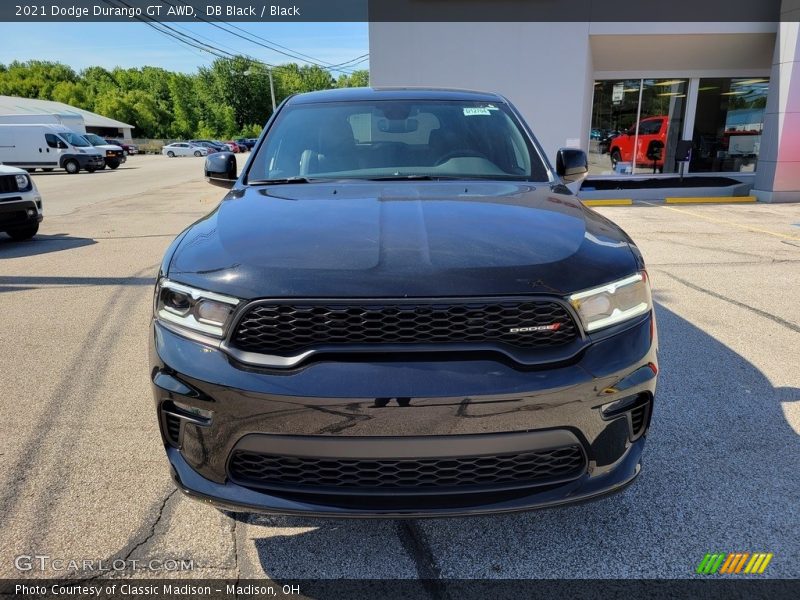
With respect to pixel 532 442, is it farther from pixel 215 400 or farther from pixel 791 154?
pixel 791 154

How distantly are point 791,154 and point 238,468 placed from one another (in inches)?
578

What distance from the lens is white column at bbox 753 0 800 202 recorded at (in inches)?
482

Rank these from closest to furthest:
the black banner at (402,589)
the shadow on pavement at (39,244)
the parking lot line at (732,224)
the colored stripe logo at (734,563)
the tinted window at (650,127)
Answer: the black banner at (402,589) < the colored stripe logo at (734,563) < the shadow on pavement at (39,244) < the parking lot line at (732,224) < the tinted window at (650,127)

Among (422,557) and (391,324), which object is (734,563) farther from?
(391,324)

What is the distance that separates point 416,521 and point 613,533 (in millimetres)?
783

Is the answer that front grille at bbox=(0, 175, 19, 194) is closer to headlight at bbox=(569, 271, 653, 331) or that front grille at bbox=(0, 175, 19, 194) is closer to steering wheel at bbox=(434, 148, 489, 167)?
steering wheel at bbox=(434, 148, 489, 167)

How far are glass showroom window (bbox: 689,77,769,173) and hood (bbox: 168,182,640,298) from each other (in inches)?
647

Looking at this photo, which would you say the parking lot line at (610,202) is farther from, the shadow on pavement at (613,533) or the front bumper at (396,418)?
the front bumper at (396,418)

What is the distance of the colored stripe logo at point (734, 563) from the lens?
6.72 ft

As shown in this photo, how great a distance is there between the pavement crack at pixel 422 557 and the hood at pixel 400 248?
0.88 metres

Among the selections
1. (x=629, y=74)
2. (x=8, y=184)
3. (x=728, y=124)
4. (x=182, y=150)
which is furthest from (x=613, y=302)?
(x=182, y=150)

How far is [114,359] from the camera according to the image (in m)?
4.05

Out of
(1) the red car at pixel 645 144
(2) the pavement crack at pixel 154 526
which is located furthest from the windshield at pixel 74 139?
(2) the pavement crack at pixel 154 526

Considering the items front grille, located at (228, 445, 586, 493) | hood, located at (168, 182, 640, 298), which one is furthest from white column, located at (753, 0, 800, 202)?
front grille, located at (228, 445, 586, 493)
